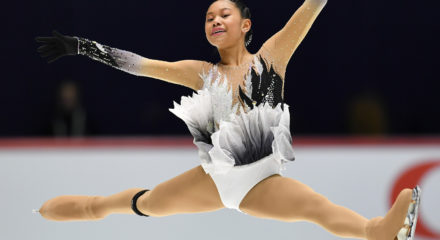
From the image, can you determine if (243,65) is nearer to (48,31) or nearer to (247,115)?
(247,115)

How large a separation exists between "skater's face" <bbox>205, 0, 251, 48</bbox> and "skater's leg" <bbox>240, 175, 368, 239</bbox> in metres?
0.70

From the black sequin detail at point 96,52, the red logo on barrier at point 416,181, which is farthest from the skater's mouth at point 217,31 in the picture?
the red logo on barrier at point 416,181

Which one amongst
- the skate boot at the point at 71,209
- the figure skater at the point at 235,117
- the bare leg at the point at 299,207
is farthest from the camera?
the skate boot at the point at 71,209

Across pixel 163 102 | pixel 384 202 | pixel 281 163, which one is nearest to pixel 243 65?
pixel 281 163

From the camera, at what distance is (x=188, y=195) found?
3.18 m

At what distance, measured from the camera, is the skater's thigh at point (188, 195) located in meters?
3.15

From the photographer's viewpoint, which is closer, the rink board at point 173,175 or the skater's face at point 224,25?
the skater's face at point 224,25

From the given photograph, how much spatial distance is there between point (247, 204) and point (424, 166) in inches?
81.3

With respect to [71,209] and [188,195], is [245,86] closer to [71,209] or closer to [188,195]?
[188,195]

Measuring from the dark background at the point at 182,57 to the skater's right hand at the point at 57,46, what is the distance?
249 centimetres

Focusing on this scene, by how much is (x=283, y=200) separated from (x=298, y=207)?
8 cm

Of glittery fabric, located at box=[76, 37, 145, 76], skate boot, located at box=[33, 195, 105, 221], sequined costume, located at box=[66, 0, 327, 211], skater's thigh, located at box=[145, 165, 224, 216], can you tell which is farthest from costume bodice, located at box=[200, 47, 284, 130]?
skate boot, located at box=[33, 195, 105, 221]

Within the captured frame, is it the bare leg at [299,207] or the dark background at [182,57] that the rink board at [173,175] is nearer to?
the dark background at [182,57]

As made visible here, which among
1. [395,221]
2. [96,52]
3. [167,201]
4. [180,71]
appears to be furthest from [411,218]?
[96,52]
